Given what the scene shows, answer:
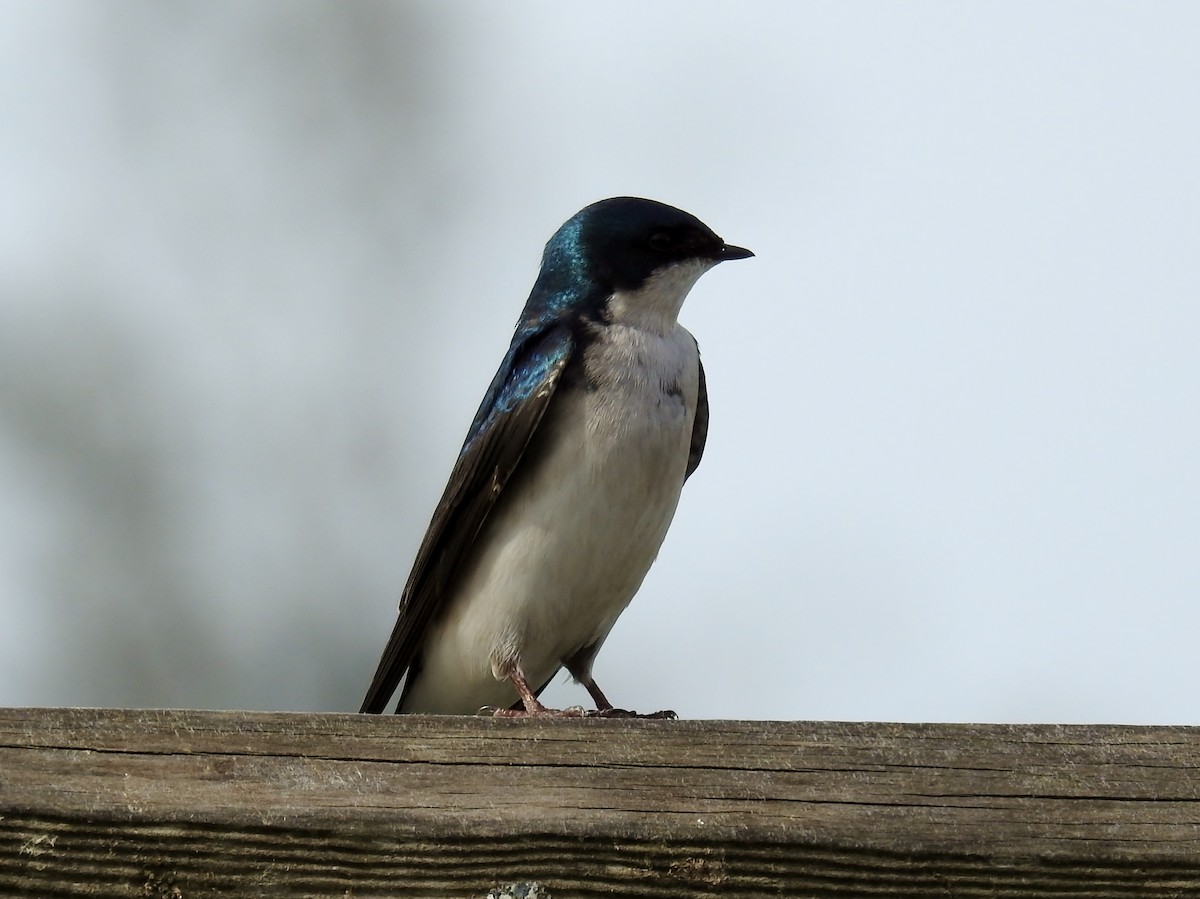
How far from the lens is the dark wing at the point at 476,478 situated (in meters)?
3.06

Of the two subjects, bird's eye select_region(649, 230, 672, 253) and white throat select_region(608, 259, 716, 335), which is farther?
bird's eye select_region(649, 230, 672, 253)

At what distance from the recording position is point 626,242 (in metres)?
3.39

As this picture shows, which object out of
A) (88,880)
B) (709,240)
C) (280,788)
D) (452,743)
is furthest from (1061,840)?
(709,240)

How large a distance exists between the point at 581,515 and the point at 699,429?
1.29 ft

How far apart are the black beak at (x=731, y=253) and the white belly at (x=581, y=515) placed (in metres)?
0.31

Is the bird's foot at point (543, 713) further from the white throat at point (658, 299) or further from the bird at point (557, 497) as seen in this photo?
the white throat at point (658, 299)

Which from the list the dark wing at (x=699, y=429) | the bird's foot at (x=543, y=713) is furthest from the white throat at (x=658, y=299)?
the bird's foot at (x=543, y=713)

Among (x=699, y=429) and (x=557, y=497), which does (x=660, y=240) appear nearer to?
(x=699, y=429)

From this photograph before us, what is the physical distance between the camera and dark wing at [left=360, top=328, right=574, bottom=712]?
3061mm

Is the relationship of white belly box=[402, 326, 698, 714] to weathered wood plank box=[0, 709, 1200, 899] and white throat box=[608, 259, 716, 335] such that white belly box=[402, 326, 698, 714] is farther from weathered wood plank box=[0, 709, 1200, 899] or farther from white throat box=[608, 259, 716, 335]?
weathered wood plank box=[0, 709, 1200, 899]

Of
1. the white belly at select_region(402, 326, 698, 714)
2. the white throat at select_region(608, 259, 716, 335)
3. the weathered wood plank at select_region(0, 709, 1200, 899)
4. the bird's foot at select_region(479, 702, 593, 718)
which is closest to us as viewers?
the weathered wood plank at select_region(0, 709, 1200, 899)

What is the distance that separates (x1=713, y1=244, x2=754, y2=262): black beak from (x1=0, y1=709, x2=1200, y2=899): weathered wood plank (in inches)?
77.2

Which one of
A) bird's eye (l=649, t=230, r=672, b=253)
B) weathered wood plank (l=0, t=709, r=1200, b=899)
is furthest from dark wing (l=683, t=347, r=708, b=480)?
weathered wood plank (l=0, t=709, r=1200, b=899)

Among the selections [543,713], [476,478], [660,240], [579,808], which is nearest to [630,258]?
[660,240]
